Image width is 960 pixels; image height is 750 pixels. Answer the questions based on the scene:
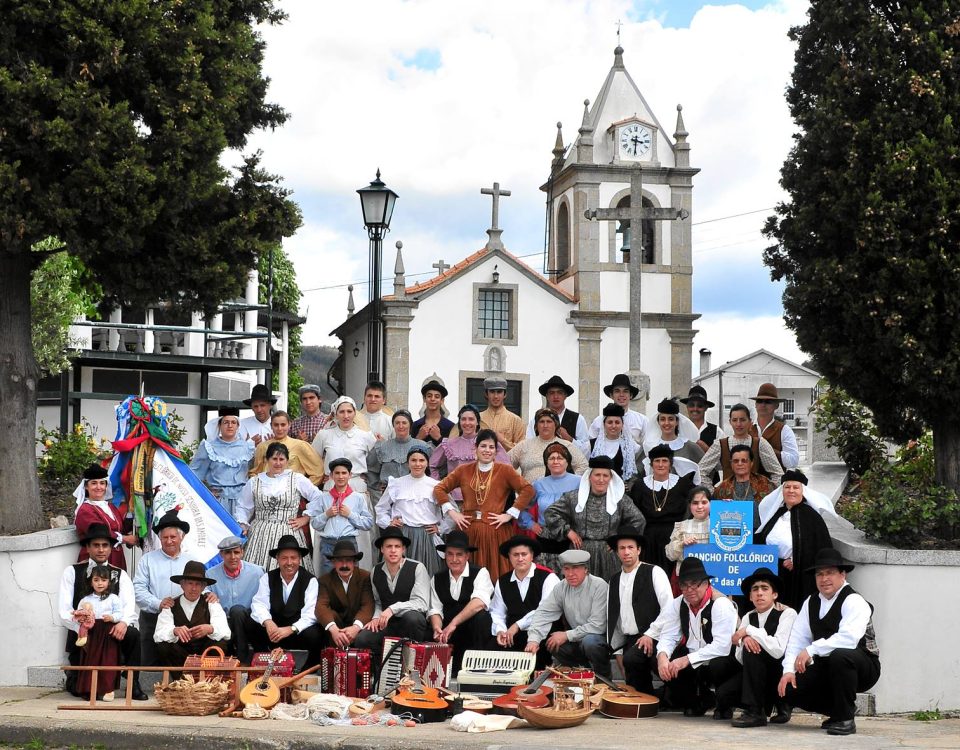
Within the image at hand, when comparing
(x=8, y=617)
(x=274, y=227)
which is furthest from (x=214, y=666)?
(x=274, y=227)

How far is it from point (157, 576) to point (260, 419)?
7.32ft

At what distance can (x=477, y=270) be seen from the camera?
37.1 m

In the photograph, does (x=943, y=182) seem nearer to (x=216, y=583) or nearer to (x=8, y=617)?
(x=216, y=583)

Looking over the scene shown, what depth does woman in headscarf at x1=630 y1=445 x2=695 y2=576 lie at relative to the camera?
372 inches

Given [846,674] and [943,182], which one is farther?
[943,182]

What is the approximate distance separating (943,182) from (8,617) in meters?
7.93

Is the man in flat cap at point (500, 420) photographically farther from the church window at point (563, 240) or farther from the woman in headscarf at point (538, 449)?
the church window at point (563, 240)

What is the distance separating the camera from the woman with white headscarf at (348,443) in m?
10.4

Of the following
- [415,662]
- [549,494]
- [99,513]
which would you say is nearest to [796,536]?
[549,494]

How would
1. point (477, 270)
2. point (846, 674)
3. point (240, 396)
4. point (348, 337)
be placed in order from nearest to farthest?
point (846, 674) < point (240, 396) < point (477, 270) < point (348, 337)

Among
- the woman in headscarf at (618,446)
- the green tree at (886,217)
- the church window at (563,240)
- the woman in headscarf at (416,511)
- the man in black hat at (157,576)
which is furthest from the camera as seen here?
the church window at (563,240)

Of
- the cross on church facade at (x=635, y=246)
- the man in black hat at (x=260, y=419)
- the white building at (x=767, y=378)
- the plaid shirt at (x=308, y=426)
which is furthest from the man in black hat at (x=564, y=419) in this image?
the white building at (x=767, y=378)

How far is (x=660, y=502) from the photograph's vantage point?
9508mm

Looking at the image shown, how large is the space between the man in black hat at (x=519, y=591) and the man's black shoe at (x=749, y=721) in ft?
5.36
